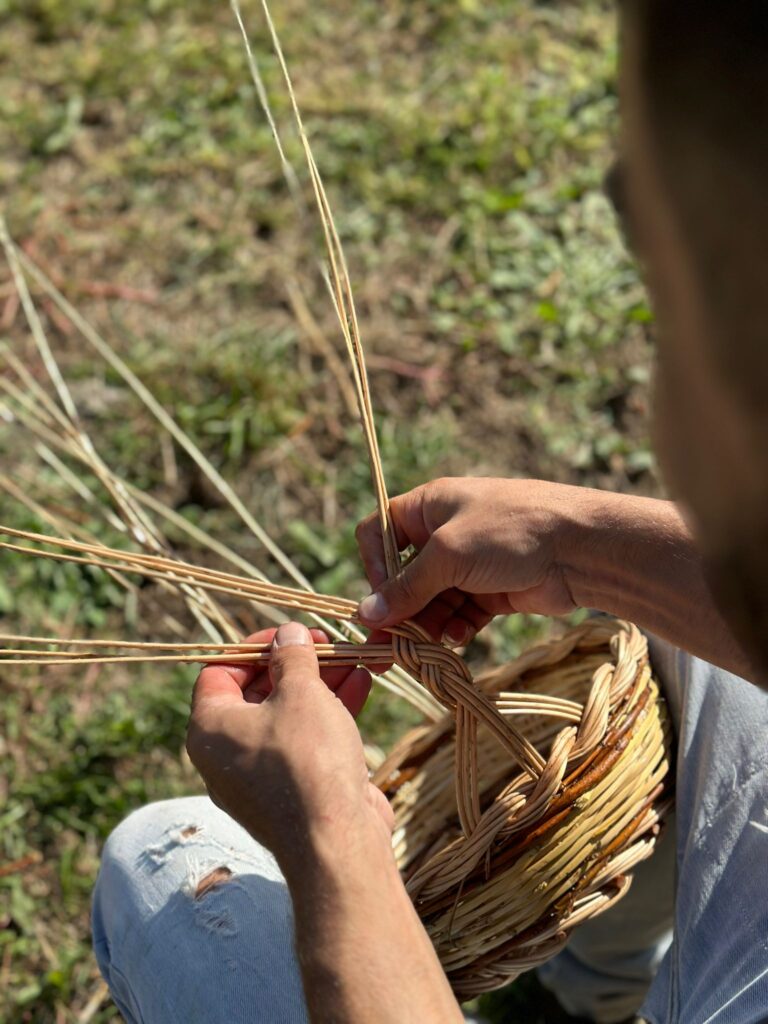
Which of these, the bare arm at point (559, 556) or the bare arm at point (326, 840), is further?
the bare arm at point (559, 556)

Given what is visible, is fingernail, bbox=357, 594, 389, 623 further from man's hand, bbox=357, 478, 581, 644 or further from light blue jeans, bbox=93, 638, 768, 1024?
light blue jeans, bbox=93, 638, 768, 1024

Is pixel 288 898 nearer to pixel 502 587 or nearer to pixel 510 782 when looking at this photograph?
pixel 510 782

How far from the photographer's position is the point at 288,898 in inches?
46.1

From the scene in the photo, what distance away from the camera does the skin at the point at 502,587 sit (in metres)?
0.55

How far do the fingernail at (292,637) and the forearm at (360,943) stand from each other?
0.22m

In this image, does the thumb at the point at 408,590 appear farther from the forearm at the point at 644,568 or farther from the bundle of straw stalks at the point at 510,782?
the forearm at the point at 644,568

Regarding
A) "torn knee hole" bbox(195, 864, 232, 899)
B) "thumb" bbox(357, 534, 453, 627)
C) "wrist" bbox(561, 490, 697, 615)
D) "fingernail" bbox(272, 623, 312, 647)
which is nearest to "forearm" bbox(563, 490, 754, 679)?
"wrist" bbox(561, 490, 697, 615)

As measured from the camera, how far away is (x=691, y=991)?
1.01 meters

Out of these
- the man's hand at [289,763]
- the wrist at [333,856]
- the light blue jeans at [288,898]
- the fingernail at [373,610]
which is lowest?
the light blue jeans at [288,898]

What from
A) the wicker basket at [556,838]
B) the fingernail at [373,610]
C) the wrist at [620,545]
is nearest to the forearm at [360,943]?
the wicker basket at [556,838]

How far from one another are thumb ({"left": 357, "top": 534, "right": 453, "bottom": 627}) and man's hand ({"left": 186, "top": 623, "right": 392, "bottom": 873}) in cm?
12

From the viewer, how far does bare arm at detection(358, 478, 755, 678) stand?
1.14m

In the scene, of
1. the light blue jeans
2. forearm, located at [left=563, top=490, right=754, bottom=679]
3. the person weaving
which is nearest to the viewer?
the person weaving

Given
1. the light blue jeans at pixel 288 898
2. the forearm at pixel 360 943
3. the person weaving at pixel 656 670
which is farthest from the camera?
the light blue jeans at pixel 288 898
